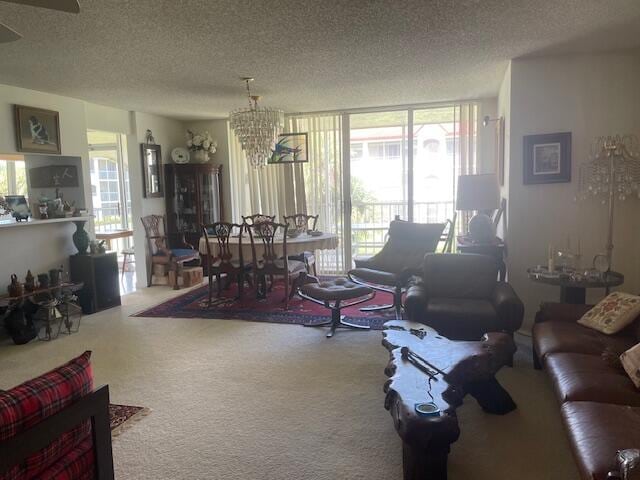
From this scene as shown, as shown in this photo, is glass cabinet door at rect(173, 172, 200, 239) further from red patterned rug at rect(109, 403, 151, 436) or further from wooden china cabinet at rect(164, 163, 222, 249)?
red patterned rug at rect(109, 403, 151, 436)

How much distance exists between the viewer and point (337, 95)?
17.6ft

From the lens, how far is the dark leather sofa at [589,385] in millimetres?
1615

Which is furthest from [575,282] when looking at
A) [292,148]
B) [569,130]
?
[292,148]

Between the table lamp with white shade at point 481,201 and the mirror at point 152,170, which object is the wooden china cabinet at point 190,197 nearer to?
the mirror at point 152,170

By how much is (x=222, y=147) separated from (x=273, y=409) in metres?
5.04

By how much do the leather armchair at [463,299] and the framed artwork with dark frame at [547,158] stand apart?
0.87 meters

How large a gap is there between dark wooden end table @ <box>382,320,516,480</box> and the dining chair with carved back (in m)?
3.87

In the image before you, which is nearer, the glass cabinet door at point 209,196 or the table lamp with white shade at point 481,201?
the table lamp with white shade at point 481,201

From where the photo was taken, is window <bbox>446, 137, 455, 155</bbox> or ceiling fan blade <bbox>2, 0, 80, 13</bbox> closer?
ceiling fan blade <bbox>2, 0, 80, 13</bbox>

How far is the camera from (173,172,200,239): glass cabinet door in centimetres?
675

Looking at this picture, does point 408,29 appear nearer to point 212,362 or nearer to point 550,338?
point 550,338

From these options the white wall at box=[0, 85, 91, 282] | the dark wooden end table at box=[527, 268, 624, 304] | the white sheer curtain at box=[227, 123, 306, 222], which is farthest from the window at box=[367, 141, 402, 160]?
the white wall at box=[0, 85, 91, 282]

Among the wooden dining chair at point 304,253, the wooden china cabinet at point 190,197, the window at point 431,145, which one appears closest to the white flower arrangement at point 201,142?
the wooden china cabinet at point 190,197

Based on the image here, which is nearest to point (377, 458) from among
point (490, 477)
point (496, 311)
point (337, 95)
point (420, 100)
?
point (490, 477)
